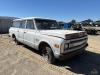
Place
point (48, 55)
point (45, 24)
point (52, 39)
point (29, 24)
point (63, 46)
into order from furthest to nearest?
point (29, 24) < point (45, 24) < point (48, 55) < point (52, 39) < point (63, 46)

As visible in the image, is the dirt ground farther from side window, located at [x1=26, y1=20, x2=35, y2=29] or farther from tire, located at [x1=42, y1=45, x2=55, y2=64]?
side window, located at [x1=26, y1=20, x2=35, y2=29]

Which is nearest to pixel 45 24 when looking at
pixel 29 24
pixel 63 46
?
pixel 29 24

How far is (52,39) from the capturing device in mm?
4938

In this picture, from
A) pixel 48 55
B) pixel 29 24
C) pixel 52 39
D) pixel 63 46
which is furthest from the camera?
pixel 29 24

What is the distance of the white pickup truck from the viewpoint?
4602 mm

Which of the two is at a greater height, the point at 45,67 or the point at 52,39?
the point at 52,39

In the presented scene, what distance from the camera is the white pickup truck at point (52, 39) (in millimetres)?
4602

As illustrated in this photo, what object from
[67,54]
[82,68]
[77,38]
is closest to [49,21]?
[77,38]

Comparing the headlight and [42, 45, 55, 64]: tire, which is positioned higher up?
the headlight

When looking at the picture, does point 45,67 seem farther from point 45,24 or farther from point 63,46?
point 45,24

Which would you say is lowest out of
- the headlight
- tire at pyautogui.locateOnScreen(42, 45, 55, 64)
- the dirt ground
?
the dirt ground

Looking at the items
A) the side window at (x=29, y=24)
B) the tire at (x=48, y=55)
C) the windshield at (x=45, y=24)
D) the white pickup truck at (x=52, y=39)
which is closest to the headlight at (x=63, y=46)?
the white pickup truck at (x=52, y=39)

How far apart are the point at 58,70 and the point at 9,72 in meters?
1.84

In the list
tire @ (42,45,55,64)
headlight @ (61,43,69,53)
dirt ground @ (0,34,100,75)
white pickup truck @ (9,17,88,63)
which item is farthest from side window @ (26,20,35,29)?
headlight @ (61,43,69,53)
